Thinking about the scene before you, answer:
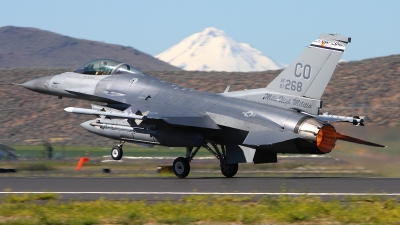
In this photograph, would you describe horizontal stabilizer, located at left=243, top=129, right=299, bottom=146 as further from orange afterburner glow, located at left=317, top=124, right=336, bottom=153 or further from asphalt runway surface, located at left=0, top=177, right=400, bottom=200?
asphalt runway surface, located at left=0, top=177, right=400, bottom=200

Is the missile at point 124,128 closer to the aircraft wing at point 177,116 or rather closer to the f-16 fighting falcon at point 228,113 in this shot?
the f-16 fighting falcon at point 228,113

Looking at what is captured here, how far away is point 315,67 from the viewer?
17.5 m

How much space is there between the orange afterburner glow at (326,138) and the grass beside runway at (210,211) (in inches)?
192

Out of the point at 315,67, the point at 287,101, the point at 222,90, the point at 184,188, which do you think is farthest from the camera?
the point at 222,90

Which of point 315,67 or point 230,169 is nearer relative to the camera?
point 315,67

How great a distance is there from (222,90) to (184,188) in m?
40.6

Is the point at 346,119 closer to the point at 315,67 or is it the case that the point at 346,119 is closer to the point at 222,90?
the point at 315,67

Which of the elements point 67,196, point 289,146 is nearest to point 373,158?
point 289,146

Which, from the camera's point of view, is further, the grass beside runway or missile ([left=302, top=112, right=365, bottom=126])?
missile ([left=302, top=112, right=365, bottom=126])

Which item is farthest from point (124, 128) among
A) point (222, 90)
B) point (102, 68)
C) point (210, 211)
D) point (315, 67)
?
point (222, 90)

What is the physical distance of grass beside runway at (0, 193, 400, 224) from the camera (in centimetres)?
970

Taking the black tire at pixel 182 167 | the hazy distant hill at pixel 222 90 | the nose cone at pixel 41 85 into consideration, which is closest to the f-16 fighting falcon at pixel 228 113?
the black tire at pixel 182 167

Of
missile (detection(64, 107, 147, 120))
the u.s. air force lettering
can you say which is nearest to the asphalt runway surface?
missile (detection(64, 107, 147, 120))

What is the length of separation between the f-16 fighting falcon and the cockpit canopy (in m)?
0.03
